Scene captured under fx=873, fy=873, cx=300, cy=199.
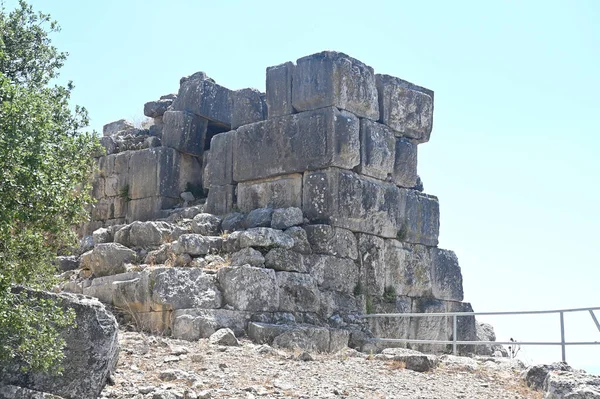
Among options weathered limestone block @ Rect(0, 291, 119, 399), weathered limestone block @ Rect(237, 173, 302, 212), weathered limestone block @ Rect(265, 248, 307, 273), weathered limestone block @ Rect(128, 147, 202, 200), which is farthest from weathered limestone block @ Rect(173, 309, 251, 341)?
weathered limestone block @ Rect(128, 147, 202, 200)

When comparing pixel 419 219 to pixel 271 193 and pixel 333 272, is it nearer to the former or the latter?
pixel 333 272

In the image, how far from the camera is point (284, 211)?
42.7 ft

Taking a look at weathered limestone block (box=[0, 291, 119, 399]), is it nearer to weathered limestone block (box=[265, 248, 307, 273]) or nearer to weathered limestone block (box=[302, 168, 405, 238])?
weathered limestone block (box=[265, 248, 307, 273])

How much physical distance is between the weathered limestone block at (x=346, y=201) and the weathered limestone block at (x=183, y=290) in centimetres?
233

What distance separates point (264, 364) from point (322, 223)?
3.87 meters

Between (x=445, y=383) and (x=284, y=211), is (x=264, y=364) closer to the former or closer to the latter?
(x=445, y=383)

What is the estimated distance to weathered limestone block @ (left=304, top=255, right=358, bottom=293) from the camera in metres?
12.7

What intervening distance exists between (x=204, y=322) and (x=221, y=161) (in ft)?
13.7

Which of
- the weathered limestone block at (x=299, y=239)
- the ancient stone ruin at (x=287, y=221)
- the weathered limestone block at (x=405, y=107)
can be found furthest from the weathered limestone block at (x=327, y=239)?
the weathered limestone block at (x=405, y=107)

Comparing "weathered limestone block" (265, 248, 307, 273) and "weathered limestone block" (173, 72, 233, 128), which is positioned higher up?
"weathered limestone block" (173, 72, 233, 128)

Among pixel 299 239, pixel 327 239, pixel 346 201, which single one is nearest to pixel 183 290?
pixel 299 239

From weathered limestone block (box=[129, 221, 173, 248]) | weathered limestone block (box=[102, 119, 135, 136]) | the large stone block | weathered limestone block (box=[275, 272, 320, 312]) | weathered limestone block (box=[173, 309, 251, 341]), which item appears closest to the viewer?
weathered limestone block (box=[173, 309, 251, 341])

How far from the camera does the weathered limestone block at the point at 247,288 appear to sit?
11570mm

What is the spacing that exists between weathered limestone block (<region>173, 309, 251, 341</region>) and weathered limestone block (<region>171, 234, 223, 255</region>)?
1332 millimetres
